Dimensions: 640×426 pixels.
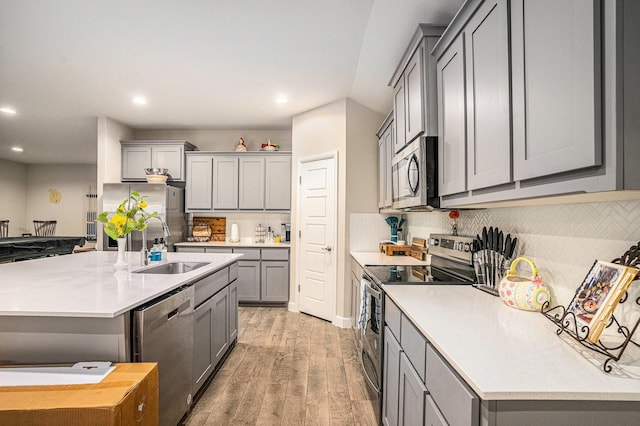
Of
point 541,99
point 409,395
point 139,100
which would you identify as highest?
point 139,100

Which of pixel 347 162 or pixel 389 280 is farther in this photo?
pixel 347 162

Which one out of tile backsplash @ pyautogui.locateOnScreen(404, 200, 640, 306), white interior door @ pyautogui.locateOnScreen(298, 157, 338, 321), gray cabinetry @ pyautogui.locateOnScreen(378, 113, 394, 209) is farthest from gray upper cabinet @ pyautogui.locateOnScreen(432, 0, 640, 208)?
white interior door @ pyautogui.locateOnScreen(298, 157, 338, 321)

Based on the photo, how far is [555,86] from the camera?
3.24ft

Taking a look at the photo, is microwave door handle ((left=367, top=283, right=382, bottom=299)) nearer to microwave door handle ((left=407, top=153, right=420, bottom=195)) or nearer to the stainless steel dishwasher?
microwave door handle ((left=407, top=153, right=420, bottom=195))

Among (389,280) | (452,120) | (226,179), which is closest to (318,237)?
(226,179)

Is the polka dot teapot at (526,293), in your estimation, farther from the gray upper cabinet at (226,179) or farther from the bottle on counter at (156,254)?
the gray upper cabinet at (226,179)

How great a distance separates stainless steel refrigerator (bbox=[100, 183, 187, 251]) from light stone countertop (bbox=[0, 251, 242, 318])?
180 centimetres

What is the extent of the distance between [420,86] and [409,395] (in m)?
1.71

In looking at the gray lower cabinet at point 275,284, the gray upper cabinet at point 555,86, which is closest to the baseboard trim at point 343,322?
the gray lower cabinet at point 275,284

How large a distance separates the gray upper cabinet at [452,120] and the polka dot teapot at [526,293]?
487 millimetres

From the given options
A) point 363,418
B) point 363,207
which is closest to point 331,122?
point 363,207

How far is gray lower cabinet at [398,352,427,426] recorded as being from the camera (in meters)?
1.24

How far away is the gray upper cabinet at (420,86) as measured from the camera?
196cm

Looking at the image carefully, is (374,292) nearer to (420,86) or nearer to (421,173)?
(421,173)
